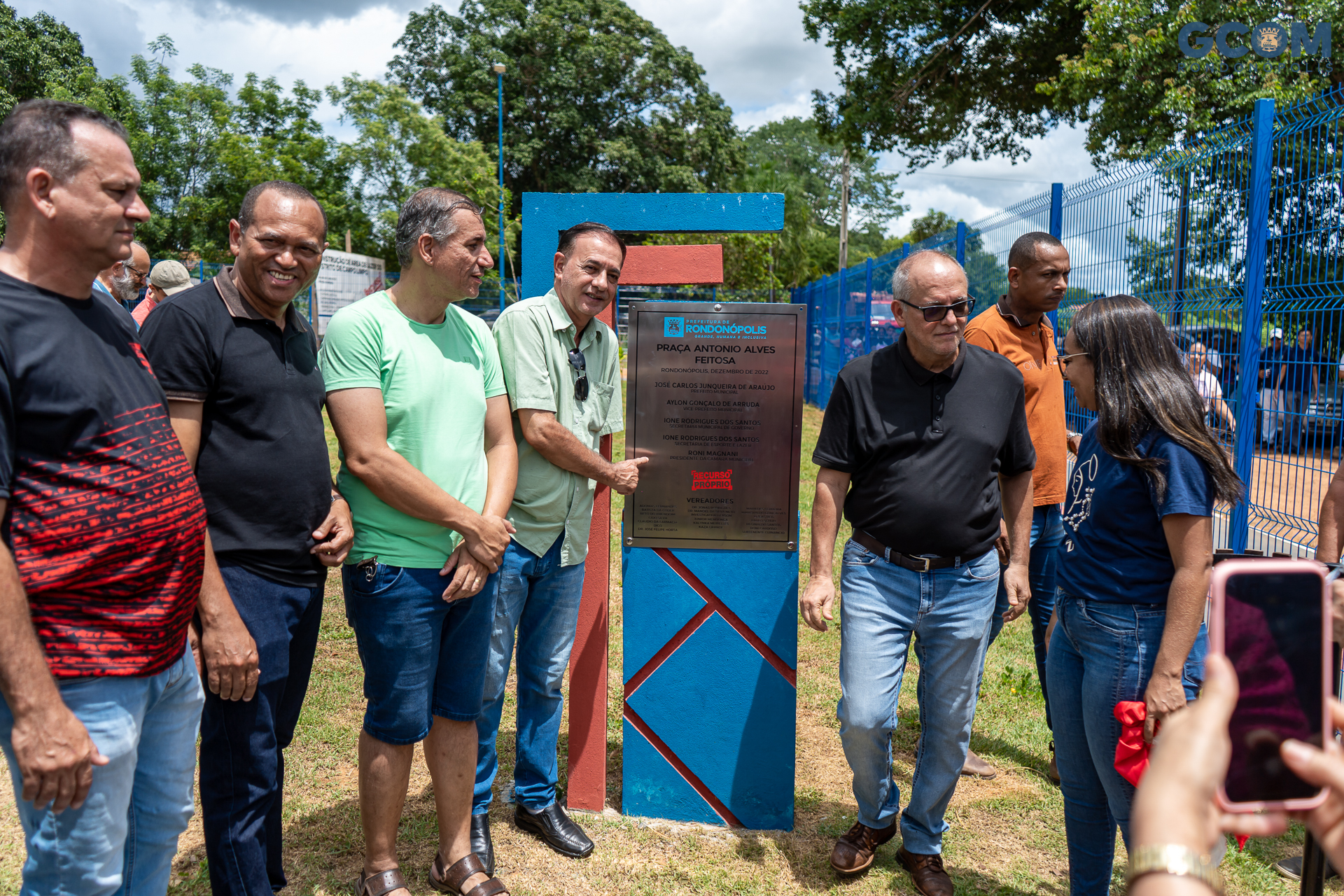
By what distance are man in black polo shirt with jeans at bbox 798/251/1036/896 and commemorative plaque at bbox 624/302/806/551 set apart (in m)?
0.29

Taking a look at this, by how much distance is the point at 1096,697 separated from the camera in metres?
2.35

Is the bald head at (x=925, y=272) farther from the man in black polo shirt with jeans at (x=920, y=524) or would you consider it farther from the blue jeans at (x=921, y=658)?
the blue jeans at (x=921, y=658)

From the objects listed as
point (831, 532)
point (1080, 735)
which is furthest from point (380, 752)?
point (1080, 735)

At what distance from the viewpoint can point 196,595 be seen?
1.99 meters

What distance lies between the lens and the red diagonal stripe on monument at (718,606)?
3375 millimetres

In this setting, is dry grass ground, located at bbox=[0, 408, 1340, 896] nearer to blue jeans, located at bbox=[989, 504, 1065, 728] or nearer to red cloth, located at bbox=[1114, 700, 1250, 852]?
blue jeans, located at bbox=[989, 504, 1065, 728]

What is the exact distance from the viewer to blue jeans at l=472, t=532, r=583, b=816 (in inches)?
119

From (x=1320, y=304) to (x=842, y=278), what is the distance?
11.0 meters

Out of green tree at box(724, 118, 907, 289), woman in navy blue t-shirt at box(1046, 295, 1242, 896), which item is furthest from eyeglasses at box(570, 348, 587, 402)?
green tree at box(724, 118, 907, 289)

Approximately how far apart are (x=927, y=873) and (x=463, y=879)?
1.53 metres

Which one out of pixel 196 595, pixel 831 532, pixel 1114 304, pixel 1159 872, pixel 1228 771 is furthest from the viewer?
pixel 831 532

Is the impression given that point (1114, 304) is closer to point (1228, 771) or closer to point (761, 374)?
point (761, 374)

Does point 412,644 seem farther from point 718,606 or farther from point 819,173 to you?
point 819,173

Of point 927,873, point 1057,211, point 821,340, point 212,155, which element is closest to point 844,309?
point 821,340
